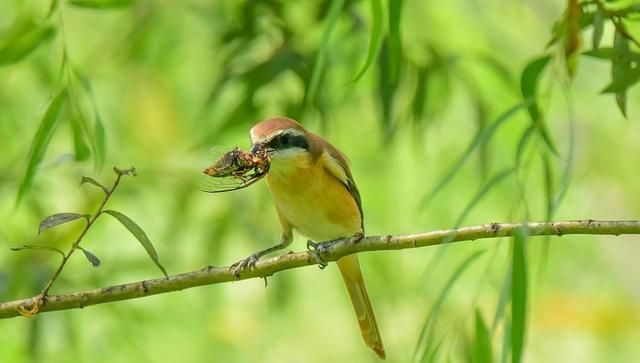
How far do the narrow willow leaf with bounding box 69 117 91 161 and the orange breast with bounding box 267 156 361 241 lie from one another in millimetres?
1093

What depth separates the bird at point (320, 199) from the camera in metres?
3.95

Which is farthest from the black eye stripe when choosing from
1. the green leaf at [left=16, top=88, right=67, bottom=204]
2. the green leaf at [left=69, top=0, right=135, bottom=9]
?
the green leaf at [left=16, top=88, right=67, bottom=204]

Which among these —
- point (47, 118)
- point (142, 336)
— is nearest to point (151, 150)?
point (142, 336)

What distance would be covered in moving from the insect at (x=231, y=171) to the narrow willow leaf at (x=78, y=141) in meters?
0.42

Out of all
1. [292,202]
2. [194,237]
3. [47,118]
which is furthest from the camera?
[194,237]

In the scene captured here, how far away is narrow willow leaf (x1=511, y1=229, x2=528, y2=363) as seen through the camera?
2.24 metres

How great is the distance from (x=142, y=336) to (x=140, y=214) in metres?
0.70

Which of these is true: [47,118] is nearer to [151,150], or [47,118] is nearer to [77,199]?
[77,199]

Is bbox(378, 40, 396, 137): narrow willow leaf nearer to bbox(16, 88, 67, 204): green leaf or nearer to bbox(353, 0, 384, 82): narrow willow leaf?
bbox(353, 0, 384, 82): narrow willow leaf

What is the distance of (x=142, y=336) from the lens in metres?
5.01

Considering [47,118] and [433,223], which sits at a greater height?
[47,118]

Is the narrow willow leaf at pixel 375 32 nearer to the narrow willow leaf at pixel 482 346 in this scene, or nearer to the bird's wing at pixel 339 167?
the narrow willow leaf at pixel 482 346

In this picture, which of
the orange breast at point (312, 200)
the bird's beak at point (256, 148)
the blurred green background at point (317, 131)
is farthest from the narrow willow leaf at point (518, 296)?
the orange breast at point (312, 200)

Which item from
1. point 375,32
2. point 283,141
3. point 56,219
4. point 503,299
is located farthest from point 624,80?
point 56,219
